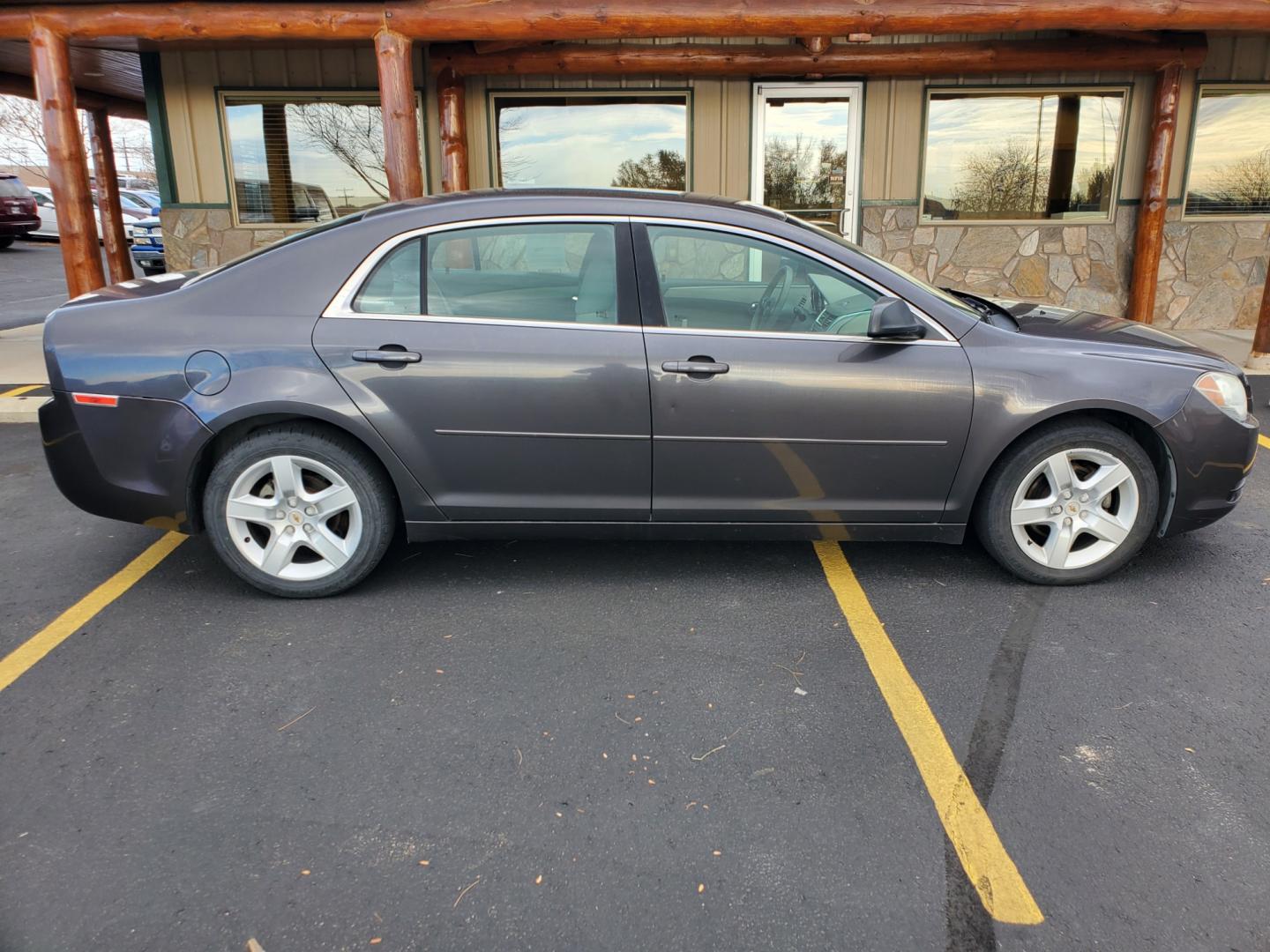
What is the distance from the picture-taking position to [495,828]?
246 centimetres

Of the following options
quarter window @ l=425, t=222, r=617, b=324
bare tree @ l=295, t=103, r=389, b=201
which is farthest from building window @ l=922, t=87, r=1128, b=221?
quarter window @ l=425, t=222, r=617, b=324

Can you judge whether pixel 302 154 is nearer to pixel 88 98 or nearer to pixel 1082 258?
pixel 88 98

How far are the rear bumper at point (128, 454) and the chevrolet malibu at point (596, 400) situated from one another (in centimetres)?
1

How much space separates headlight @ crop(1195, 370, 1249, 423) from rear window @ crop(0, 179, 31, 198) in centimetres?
2735

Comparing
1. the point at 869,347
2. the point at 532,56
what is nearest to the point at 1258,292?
the point at 532,56

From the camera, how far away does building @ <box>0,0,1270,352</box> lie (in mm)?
9148

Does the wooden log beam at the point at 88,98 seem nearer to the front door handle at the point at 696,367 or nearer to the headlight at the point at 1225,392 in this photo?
the front door handle at the point at 696,367

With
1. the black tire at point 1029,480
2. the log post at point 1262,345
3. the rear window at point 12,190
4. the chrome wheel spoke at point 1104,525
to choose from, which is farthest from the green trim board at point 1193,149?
the rear window at point 12,190

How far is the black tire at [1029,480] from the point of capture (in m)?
3.74

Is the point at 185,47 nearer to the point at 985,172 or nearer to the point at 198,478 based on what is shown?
the point at 198,478

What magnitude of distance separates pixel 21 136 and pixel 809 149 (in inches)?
1513

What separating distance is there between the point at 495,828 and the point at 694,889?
0.55m

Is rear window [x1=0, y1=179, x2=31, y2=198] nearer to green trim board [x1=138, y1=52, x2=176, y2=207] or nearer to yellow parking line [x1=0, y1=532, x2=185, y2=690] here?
green trim board [x1=138, y1=52, x2=176, y2=207]

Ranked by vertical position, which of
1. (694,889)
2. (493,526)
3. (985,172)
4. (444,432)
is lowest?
(694,889)
